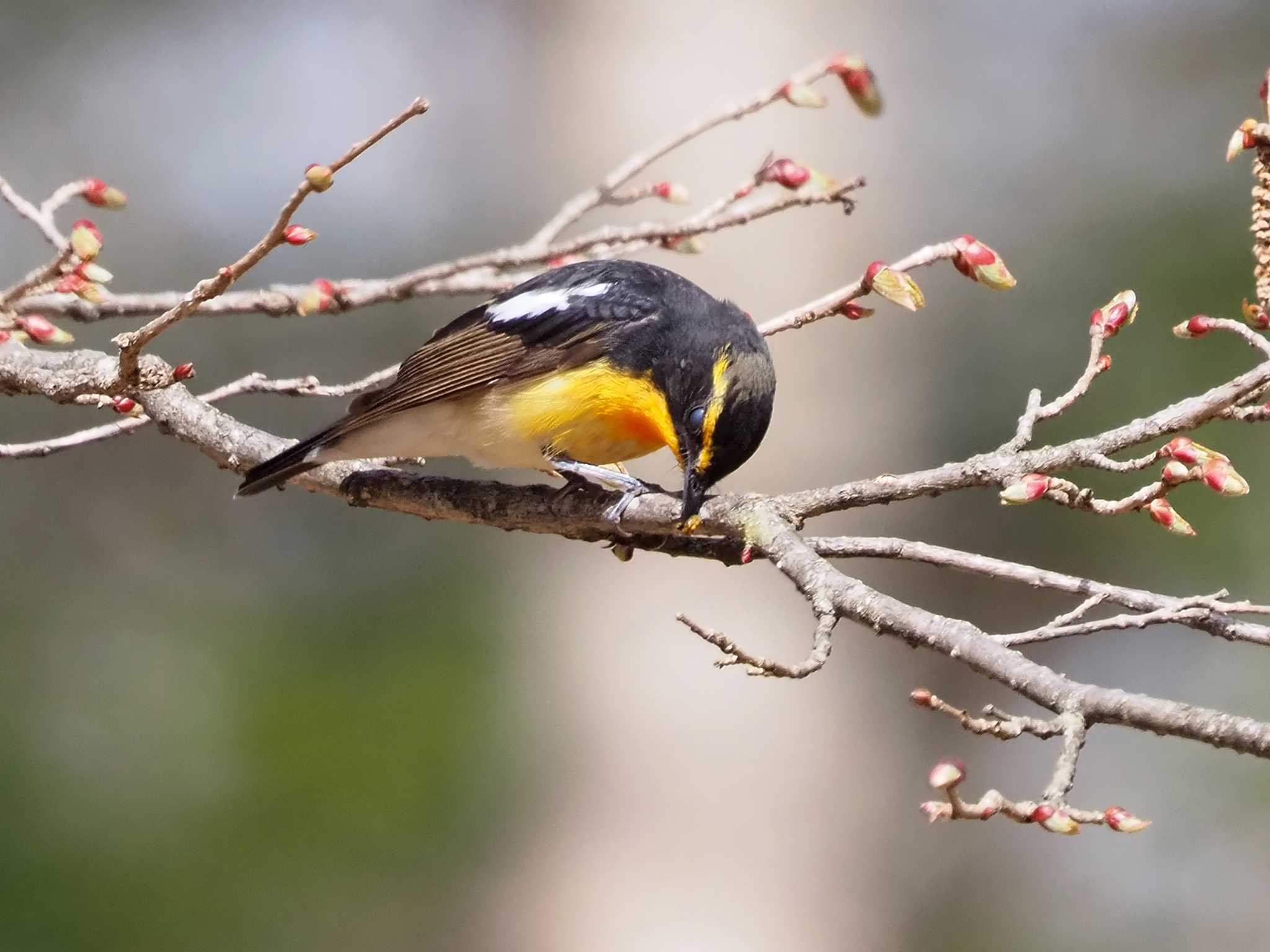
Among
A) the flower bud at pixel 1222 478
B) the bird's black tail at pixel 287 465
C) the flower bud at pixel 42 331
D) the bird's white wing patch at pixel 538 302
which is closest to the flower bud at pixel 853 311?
the flower bud at pixel 1222 478

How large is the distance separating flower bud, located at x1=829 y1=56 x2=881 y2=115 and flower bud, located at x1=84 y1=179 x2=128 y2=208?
1.41m

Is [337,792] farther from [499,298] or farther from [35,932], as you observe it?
[499,298]

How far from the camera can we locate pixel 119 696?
764 centimetres

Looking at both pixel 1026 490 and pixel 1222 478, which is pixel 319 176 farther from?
pixel 1222 478

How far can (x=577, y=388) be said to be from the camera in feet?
9.30

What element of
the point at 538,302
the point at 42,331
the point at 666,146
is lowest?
the point at 42,331

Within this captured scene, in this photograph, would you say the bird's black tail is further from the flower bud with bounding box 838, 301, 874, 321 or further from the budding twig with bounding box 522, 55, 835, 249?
the flower bud with bounding box 838, 301, 874, 321

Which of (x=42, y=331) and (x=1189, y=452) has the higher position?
(x=42, y=331)

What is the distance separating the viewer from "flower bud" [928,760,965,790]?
4.46ft

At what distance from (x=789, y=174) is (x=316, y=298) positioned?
953 millimetres

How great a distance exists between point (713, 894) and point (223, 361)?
14.3 ft

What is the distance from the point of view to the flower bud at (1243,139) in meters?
1.69

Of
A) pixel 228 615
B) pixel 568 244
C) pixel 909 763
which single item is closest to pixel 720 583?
pixel 909 763

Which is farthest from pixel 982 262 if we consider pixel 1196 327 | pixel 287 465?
pixel 287 465
